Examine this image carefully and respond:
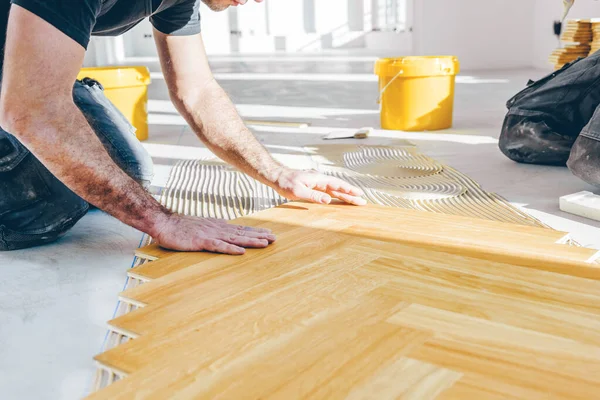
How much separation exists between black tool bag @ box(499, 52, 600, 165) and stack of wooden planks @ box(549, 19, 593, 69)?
2880mm

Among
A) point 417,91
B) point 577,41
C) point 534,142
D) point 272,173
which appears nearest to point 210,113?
point 272,173

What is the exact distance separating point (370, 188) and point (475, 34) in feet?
22.2

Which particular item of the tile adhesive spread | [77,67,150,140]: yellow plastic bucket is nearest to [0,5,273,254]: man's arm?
the tile adhesive spread

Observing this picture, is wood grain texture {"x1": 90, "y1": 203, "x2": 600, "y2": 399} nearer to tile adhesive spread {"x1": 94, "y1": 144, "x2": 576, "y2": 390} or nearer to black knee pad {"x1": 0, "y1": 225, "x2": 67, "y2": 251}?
tile adhesive spread {"x1": 94, "y1": 144, "x2": 576, "y2": 390}

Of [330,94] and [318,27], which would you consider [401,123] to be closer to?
[330,94]

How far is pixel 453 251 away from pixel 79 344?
0.92 meters

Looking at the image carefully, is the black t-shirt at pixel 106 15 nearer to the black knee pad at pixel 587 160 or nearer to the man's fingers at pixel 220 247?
the man's fingers at pixel 220 247

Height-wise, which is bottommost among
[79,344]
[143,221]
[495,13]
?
[79,344]

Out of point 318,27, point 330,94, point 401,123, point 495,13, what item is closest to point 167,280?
point 401,123

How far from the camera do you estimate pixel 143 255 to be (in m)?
1.66

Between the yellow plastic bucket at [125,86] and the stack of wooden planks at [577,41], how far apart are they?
3764mm

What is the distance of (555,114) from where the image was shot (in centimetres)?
280

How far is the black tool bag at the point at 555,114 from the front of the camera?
273 cm

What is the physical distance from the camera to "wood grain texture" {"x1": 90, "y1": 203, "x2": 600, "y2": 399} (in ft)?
3.20
